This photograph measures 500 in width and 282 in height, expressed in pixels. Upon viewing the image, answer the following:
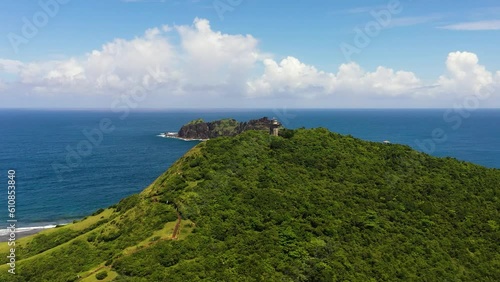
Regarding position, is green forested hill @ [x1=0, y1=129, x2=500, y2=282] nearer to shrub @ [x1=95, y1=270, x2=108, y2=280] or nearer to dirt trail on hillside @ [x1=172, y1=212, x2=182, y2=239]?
dirt trail on hillside @ [x1=172, y1=212, x2=182, y2=239]

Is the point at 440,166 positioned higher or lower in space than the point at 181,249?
higher

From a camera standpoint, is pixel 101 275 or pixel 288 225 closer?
pixel 101 275

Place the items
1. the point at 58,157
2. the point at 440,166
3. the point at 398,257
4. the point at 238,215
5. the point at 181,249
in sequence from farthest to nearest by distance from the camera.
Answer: the point at 58,157
the point at 440,166
the point at 238,215
the point at 398,257
the point at 181,249

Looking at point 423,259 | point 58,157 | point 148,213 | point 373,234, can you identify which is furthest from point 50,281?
point 58,157

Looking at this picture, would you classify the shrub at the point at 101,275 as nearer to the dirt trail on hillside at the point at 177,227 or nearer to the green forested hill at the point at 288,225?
the green forested hill at the point at 288,225

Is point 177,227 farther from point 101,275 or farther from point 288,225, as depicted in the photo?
point 288,225

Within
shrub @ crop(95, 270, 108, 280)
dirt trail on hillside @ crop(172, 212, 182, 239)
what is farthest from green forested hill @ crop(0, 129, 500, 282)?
shrub @ crop(95, 270, 108, 280)

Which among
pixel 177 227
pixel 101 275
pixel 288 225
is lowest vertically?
pixel 101 275

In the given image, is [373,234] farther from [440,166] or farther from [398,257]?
[440,166]

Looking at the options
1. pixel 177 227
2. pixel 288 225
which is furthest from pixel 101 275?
pixel 288 225
